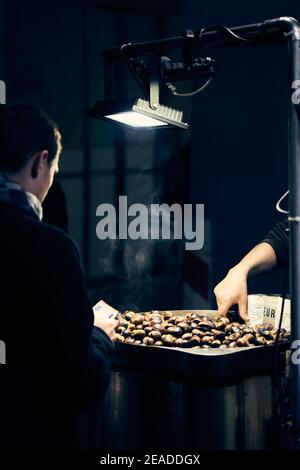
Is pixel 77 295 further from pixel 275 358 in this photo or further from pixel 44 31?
pixel 44 31

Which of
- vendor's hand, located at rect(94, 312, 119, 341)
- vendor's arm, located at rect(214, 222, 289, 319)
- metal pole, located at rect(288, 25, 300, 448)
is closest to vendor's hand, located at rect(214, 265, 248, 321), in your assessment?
vendor's arm, located at rect(214, 222, 289, 319)

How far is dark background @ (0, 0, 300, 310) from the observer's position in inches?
266

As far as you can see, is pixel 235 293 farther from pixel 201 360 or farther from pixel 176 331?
pixel 201 360

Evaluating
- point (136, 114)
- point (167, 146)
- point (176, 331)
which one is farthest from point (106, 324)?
point (167, 146)

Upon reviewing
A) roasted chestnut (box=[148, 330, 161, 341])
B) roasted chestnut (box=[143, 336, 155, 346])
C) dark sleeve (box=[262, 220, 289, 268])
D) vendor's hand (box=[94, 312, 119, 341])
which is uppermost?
dark sleeve (box=[262, 220, 289, 268])

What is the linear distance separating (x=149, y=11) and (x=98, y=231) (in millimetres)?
2565

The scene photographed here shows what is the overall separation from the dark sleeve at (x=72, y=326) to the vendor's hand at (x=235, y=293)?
4.72 ft

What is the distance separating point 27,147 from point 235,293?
1759 mm

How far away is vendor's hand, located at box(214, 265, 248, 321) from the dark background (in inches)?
128

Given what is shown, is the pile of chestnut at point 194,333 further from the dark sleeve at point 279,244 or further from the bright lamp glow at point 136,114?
the bright lamp glow at point 136,114

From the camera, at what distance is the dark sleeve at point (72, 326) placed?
7.93 feet

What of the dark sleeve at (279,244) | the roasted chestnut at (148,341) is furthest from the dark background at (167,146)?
the roasted chestnut at (148,341)

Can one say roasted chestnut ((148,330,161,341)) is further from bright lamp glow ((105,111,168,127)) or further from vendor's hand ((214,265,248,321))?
bright lamp glow ((105,111,168,127))
